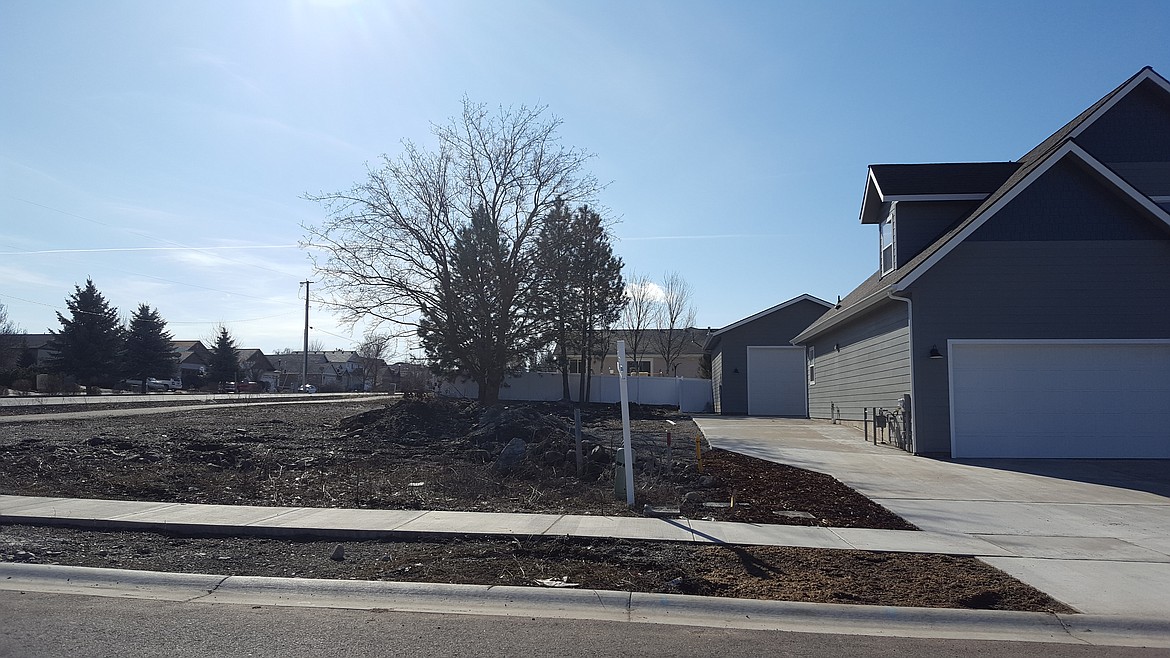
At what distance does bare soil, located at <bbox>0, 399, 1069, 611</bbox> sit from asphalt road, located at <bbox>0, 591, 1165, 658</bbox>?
0.89 m

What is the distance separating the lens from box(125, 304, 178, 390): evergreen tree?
5794 cm

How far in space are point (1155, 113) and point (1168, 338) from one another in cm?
746

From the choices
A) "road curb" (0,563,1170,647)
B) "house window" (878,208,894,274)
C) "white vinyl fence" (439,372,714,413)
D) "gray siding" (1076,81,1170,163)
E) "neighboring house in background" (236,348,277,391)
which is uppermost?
"gray siding" (1076,81,1170,163)

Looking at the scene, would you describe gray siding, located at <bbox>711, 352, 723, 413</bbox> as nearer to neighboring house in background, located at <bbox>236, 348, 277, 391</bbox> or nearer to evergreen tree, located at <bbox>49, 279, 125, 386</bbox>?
evergreen tree, located at <bbox>49, 279, 125, 386</bbox>

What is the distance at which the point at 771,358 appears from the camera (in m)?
36.4

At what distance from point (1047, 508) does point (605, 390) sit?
127 feet

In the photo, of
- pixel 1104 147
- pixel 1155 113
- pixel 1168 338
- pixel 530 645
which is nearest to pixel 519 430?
pixel 530 645

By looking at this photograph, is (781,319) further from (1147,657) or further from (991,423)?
(1147,657)

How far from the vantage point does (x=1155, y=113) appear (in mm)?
20219

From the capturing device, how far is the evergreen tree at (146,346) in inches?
2281

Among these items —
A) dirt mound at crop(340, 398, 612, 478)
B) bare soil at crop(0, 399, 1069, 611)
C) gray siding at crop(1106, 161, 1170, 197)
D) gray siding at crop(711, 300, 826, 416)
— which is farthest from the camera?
gray siding at crop(711, 300, 826, 416)

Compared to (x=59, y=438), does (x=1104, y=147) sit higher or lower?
higher

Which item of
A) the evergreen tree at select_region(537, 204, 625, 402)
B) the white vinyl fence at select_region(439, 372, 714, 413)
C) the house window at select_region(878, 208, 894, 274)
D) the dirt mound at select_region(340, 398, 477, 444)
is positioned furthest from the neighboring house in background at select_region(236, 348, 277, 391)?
the house window at select_region(878, 208, 894, 274)

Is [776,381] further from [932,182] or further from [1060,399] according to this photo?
[1060,399]
